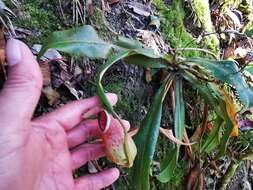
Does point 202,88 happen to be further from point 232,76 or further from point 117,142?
point 117,142

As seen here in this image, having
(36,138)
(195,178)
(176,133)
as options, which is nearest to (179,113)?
(176,133)

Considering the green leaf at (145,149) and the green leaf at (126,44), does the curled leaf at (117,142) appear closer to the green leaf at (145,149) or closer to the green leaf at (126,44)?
the green leaf at (145,149)

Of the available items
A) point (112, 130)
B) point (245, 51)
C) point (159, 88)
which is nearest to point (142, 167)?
point (112, 130)

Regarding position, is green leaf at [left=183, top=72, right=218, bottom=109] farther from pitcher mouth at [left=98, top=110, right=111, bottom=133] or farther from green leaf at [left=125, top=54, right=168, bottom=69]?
pitcher mouth at [left=98, top=110, right=111, bottom=133]

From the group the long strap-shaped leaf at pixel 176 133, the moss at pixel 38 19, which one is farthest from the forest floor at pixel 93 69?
the long strap-shaped leaf at pixel 176 133

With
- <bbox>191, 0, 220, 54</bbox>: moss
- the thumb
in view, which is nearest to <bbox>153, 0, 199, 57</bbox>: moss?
<bbox>191, 0, 220, 54</bbox>: moss

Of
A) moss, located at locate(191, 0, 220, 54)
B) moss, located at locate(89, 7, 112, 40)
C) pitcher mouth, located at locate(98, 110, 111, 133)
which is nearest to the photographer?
pitcher mouth, located at locate(98, 110, 111, 133)
